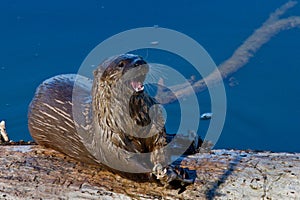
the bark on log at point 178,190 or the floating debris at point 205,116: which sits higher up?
the floating debris at point 205,116

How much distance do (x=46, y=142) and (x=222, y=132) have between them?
1.20 metres

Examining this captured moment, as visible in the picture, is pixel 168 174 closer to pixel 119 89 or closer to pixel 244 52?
pixel 119 89

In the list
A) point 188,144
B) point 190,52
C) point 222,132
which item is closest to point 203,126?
point 222,132

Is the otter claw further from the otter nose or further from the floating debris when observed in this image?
the floating debris

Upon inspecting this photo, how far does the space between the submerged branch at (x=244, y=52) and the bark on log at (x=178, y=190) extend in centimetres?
103

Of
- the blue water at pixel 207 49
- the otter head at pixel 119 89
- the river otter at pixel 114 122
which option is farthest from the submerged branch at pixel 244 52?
the otter head at pixel 119 89

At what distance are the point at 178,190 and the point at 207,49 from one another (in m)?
2.11

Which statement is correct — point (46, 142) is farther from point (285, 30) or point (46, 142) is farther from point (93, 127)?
point (285, 30)

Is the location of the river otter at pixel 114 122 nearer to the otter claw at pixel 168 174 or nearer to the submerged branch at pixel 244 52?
the otter claw at pixel 168 174

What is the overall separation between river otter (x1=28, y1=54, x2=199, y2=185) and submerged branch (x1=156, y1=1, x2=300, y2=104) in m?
0.98

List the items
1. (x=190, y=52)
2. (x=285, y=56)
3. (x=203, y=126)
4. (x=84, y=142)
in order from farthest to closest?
(x=285, y=56), (x=190, y=52), (x=203, y=126), (x=84, y=142)

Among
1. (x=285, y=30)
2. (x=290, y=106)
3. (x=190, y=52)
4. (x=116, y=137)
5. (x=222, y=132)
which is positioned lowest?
(x=116, y=137)

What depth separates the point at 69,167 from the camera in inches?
67.6

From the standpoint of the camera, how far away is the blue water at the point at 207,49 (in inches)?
109
